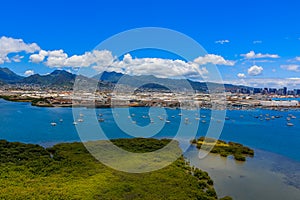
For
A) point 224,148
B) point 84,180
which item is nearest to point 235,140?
point 224,148

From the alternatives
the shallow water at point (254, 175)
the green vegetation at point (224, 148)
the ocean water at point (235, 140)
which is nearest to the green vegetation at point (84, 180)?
the shallow water at point (254, 175)

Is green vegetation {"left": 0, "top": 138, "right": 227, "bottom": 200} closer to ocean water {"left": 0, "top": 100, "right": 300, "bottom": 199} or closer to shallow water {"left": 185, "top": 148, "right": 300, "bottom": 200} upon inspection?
shallow water {"left": 185, "top": 148, "right": 300, "bottom": 200}

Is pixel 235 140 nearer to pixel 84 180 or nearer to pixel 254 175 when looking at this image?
pixel 254 175

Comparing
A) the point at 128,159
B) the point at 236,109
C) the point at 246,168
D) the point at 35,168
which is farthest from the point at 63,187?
the point at 236,109

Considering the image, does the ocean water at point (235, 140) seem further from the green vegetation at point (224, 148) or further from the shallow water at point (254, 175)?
the green vegetation at point (224, 148)

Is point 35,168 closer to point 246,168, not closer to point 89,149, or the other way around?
point 89,149

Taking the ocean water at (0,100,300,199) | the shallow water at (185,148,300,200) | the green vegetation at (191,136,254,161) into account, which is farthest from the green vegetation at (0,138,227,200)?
the green vegetation at (191,136,254,161)
